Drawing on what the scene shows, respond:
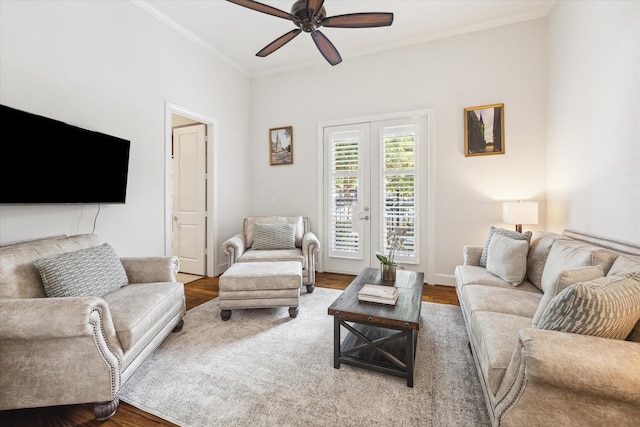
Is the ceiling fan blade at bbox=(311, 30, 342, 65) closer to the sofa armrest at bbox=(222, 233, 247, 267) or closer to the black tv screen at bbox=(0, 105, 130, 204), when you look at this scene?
the black tv screen at bbox=(0, 105, 130, 204)

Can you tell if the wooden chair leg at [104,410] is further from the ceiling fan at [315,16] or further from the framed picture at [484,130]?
the framed picture at [484,130]

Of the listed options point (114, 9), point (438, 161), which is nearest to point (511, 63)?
point (438, 161)

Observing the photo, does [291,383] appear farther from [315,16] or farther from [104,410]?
[315,16]

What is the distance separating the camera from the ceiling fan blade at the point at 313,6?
2.10m

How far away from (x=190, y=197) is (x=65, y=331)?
305cm

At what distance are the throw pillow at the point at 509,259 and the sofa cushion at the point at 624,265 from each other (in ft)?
2.51

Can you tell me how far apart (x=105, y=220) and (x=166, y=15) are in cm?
243

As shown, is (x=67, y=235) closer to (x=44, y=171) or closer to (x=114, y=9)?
(x=44, y=171)

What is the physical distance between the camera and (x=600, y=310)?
105 cm

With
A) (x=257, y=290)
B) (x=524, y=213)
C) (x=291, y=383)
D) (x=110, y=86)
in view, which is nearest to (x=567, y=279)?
(x=291, y=383)

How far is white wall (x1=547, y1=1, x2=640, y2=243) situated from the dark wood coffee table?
58.3 inches

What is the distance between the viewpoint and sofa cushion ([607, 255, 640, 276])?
4.51ft

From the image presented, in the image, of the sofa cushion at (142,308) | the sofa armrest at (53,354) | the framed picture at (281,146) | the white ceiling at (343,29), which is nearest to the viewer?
the sofa armrest at (53,354)

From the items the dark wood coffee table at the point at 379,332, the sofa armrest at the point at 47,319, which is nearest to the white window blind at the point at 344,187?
the dark wood coffee table at the point at 379,332
